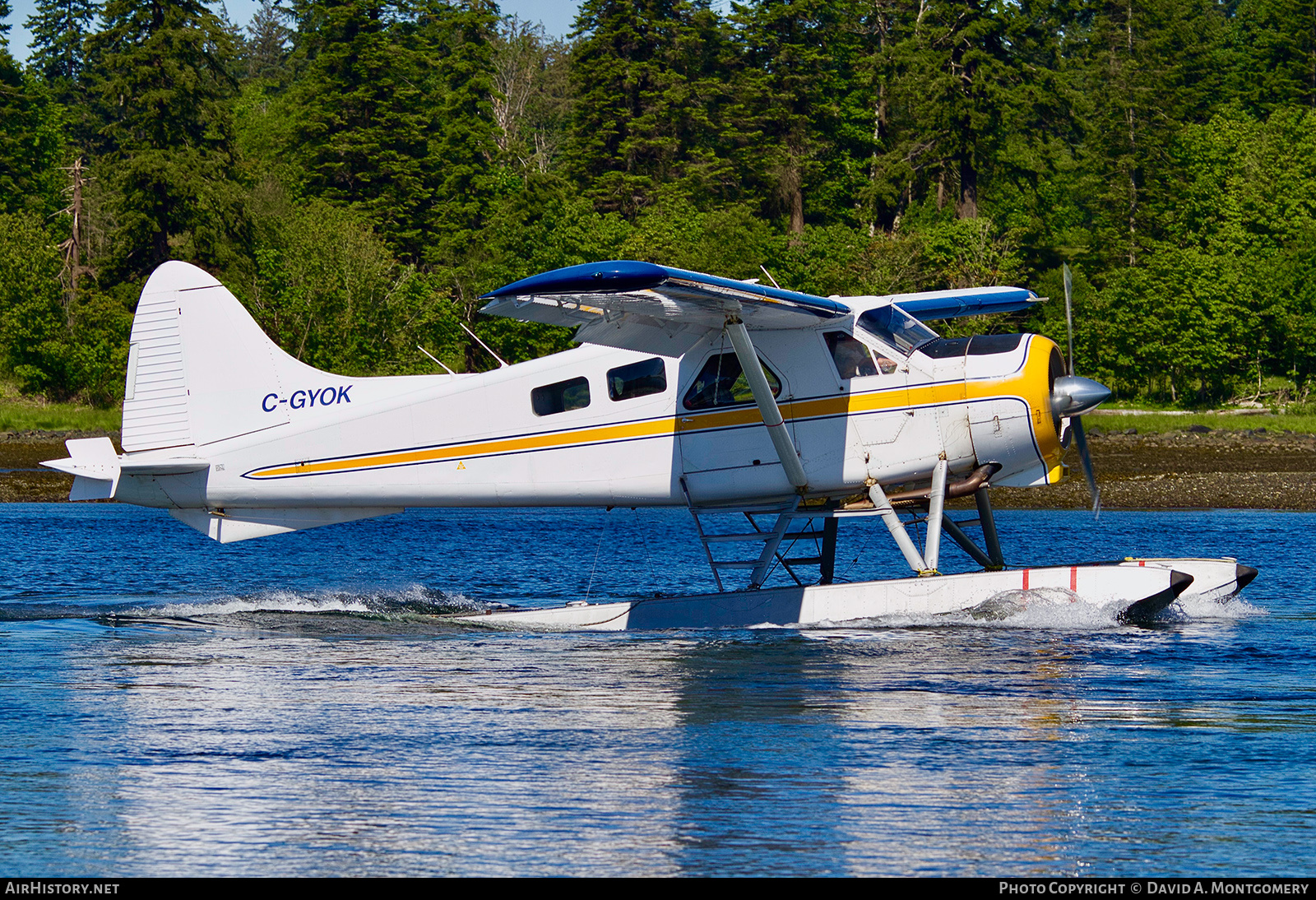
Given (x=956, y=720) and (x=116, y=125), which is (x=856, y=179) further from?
(x=956, y=720)

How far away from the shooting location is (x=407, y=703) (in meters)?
10.0

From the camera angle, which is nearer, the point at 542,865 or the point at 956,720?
the point at 542,865

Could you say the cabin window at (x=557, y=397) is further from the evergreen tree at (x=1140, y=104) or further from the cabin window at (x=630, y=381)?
the evergreen tree at (x=1140, y=104)

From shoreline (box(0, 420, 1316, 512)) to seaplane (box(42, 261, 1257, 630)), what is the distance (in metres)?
11.0

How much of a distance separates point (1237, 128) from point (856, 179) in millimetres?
14453

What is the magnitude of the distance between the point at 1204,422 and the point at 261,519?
1236 inches

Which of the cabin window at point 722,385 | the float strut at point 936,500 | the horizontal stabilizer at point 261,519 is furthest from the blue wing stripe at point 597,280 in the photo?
the horizontal stabilizer at point 261,519

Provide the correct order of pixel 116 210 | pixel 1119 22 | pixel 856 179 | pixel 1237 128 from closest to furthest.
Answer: pixel 116 210 → pixel 1237 128 → pixel 856 179 → pixel 1119 22

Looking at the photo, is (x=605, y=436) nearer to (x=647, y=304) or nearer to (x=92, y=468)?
(x=647, y=304)

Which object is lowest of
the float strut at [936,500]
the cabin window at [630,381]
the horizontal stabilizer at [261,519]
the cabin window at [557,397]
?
the horizontal stabilizer at [261,519]

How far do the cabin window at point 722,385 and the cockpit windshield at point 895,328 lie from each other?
3.21 feet

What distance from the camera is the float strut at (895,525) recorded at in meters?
12.7
